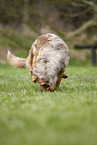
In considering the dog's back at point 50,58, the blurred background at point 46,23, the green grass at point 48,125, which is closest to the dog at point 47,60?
the dog's back at point 50,58

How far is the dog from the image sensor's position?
3.74 m

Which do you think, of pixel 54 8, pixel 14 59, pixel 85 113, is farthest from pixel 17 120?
pixel 54 8

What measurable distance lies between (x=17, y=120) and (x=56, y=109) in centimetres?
55

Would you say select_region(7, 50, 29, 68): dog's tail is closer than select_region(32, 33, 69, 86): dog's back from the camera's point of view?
No

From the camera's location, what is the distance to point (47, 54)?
383cm

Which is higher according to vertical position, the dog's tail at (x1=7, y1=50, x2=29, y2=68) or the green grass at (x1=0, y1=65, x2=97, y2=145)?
the dog's tail at (x1=7, y1=50, x2=29, y2=68)

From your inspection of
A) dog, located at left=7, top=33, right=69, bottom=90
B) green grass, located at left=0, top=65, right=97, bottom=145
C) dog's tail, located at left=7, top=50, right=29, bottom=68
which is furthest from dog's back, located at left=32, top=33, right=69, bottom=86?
green grass, located at left=0, top=65, right=97, bottom=145

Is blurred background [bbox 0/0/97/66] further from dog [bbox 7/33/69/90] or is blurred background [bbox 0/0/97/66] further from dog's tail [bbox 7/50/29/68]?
dog [bbox 7/33/69/90]

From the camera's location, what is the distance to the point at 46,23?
18984 millimetres

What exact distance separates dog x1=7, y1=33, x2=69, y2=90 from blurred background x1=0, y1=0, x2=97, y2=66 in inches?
350

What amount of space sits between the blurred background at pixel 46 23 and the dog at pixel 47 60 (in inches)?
350

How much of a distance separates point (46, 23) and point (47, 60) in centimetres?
1581

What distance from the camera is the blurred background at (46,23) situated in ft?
56.0

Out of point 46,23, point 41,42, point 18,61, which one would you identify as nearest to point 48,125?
point 41,42
